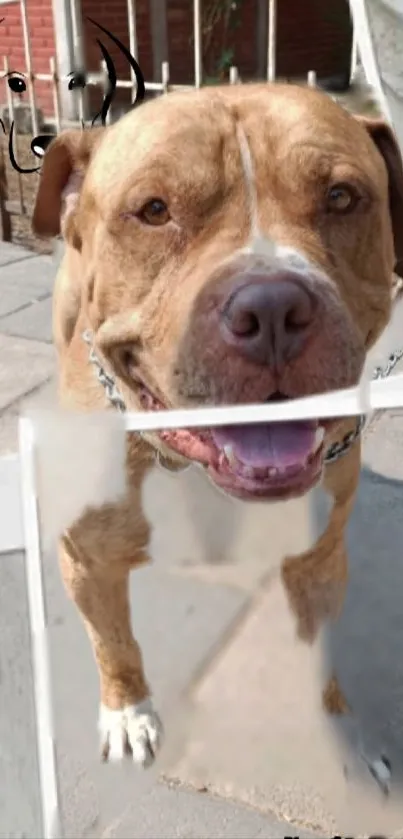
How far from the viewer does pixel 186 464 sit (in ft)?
5.58

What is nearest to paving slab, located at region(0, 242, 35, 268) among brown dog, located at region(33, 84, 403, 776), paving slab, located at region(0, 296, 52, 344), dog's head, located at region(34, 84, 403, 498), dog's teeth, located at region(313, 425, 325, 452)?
paving slab, located at region(0, 296, 52, 344)

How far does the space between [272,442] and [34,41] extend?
3.09m

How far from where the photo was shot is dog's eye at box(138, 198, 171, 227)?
1.43 m

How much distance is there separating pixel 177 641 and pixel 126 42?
2410 mm

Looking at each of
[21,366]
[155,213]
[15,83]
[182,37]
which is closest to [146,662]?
[155,213]

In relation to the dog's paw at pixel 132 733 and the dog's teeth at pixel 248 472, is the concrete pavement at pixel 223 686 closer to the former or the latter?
the dog's paw at pixel 132 733

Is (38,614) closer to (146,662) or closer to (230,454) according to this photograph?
(230,454)

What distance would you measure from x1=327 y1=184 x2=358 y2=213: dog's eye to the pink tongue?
1.19ft

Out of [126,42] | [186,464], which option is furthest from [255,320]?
[126,42]

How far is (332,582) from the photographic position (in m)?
2.01

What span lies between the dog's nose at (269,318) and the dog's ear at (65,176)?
545 mm

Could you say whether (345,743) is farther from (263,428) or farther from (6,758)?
(263,428)

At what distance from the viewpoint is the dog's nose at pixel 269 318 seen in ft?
4.05

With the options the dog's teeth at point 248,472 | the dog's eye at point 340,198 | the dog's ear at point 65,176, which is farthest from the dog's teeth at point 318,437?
the dog's ear at point 65,176
